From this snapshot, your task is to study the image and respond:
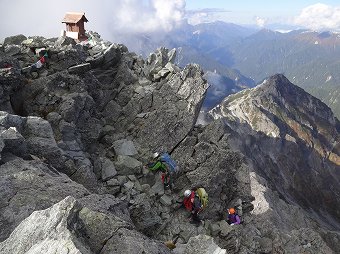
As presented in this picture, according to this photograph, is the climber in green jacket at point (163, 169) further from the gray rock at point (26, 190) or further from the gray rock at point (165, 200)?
the gray rock at point (26, 190)

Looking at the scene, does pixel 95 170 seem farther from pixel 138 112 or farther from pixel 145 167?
pixel 138 112

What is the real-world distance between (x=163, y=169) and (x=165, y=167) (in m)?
0.36

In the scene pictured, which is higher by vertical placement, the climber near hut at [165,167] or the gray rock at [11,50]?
the gray rock at [11,50]

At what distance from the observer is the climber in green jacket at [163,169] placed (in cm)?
3203

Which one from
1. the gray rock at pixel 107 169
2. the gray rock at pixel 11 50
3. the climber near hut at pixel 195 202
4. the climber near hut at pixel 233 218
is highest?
the gray rock at pixel 11 50

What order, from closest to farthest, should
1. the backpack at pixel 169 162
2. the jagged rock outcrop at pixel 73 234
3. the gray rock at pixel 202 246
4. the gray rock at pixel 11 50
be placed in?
the jagged rock outcrop at pixel 73 234
the gray rock at pixel 202 246
the backpack at pixel 169 162
the gray rock at pixel 11 50

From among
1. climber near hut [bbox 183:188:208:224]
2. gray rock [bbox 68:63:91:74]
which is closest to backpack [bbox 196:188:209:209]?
climber near hut [bbox 183:188:208:224]

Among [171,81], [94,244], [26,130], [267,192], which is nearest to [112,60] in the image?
[171,81]

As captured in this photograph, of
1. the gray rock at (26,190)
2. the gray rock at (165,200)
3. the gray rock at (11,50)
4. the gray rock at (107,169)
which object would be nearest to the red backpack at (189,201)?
the gray rock at (165,200)

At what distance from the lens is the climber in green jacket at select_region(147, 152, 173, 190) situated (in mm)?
32031

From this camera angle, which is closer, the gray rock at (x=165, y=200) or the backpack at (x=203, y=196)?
the gray rock at (x=165, y=200)

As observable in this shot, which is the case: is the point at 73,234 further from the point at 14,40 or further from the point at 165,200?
the point at 14,40

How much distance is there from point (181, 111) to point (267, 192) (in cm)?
6102

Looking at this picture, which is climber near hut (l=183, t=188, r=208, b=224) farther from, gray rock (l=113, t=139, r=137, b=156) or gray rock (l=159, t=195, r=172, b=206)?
gray rock (l=113, t=139, r=137, b=156)
